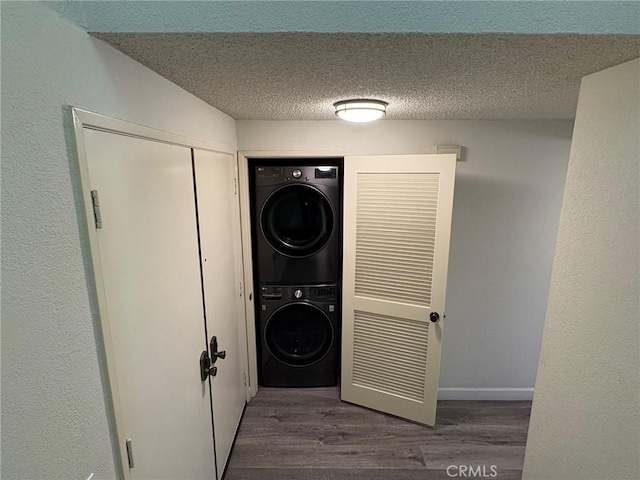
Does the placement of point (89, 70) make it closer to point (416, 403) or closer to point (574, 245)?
point (574, 245)

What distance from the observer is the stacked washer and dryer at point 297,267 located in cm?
240

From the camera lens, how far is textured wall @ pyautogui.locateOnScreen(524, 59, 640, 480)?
36.2 inches

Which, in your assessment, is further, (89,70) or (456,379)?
(456,379)

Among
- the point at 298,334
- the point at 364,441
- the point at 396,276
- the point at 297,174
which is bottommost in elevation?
the point at 364,441

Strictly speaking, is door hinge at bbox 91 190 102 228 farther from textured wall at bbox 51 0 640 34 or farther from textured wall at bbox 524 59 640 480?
textured wall at bbox 524 59 640 480

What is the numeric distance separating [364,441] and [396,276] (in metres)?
1.20

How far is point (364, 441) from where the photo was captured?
2.23 metres

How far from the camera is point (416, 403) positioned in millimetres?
2350

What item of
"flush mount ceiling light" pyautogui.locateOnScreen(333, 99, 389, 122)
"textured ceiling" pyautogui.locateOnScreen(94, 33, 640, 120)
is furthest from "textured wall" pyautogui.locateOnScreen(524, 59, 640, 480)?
"flush mount ceiling light" pyautogui.locateOnScreen(333, 99, 389, 122)

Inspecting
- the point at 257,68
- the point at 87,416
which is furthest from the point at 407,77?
the point at 87,416

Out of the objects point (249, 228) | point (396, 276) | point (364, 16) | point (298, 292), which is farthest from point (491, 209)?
point (364, 16)

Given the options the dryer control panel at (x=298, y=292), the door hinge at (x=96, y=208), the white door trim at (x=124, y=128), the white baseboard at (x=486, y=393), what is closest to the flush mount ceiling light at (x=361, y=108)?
the white door trim at (x=124, y=128)

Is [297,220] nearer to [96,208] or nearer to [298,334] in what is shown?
[298,334]

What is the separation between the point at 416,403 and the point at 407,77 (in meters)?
2.22
